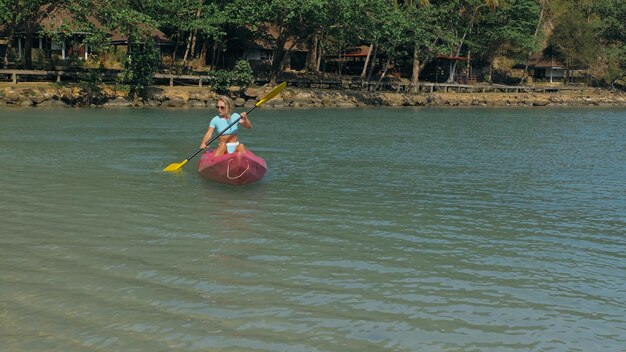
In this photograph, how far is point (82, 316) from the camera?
593cm

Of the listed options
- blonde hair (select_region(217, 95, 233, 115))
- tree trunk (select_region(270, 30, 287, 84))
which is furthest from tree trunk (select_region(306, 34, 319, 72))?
blonde hair (select_region(217, 95, 233, 115))

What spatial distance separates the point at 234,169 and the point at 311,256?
16.6 feet

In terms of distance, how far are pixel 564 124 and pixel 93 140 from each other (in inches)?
1072

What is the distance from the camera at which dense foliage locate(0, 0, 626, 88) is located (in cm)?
3775

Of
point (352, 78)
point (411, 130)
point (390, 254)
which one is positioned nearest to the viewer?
point (390, 254)

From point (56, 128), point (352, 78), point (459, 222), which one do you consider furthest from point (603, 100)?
point (459, 222)

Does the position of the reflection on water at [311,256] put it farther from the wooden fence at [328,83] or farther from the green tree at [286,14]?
the green tree at [286,14]

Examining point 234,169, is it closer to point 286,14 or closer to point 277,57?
point 286,14

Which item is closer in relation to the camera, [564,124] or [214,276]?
[214,276]

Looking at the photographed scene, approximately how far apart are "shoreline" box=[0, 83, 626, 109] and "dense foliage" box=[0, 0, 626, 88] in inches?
106

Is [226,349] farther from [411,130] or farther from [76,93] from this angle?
[76,93]

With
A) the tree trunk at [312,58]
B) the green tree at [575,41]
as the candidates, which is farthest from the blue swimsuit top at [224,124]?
the green tree at [575,41]

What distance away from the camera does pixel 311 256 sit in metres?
8.11

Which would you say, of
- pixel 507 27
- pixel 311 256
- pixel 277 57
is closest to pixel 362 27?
pixel 277 57
